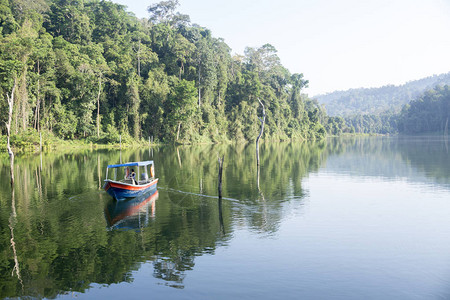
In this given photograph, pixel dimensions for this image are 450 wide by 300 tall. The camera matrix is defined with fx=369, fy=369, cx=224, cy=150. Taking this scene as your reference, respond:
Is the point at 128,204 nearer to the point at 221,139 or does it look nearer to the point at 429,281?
the point at 429,281

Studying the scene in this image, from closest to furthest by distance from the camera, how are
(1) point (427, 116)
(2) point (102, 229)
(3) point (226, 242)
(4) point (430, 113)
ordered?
(3) point (226, 242)
(2) point (102, 229)
(4) point (430, 113)
(1) point (427, 116)

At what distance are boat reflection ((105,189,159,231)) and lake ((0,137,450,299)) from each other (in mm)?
67

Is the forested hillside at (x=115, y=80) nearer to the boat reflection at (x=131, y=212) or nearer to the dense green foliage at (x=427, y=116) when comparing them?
the boat reflection at (x=131, y=212)

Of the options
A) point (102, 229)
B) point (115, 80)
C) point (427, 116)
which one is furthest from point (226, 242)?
point (427, 116)

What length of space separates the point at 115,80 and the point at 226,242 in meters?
65.0

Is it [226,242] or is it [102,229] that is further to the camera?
[102,229]

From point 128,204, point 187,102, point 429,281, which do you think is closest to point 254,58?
point 187,102

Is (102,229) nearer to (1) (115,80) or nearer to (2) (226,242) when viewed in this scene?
(2) (226,242)

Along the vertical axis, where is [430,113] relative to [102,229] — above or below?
above

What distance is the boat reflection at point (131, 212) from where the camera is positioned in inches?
661

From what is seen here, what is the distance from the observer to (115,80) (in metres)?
73.1

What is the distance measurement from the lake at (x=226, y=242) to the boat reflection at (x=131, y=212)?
0.22 ft

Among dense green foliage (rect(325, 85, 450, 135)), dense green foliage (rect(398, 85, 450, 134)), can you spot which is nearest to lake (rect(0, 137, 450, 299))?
dense green foliage (rect(325, 85, 450, 135))

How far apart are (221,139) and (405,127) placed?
406 ft
